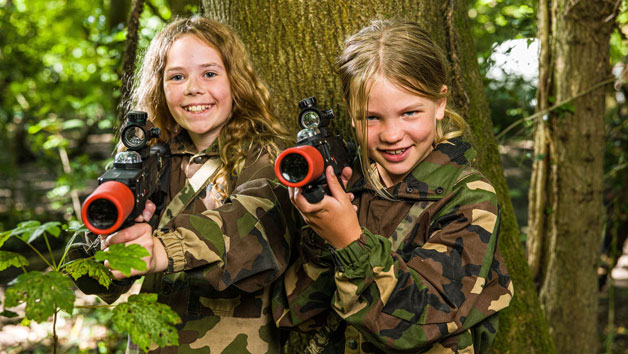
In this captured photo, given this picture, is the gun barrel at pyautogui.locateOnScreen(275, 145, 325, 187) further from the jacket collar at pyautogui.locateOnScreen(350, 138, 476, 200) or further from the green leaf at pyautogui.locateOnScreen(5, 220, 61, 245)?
the green leaf at pyautogui.locateOnScreen(5, 220, 61, 245)

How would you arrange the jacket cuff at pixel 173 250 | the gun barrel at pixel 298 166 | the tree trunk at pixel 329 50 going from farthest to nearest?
the tree trunk at pixel 329 50 → the jacket cuff at pixel 173 250 → the gun barrel at pixel 298 166

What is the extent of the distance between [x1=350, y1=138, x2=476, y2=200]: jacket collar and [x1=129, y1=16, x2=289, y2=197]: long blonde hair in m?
0.61

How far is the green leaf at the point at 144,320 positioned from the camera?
1570 millimetres

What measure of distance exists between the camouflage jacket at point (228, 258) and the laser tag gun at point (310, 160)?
0.36 meters

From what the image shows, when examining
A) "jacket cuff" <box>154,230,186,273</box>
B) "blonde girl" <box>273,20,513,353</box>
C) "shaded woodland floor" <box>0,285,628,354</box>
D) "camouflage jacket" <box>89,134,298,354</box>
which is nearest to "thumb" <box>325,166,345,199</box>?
"blonde girl" <box>273,20,513,353</box>

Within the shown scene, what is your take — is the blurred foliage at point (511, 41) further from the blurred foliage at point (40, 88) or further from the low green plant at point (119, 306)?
the blurred foliage at point (40, 88)

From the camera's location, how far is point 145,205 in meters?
1.86

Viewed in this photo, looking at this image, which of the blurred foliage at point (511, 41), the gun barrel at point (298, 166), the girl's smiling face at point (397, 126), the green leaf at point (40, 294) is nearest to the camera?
the green leaf at point (40, 294)

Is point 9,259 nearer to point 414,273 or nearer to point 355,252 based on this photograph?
point 355,252

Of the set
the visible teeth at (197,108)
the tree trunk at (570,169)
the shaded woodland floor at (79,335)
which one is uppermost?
the visible teeth at (197,108)

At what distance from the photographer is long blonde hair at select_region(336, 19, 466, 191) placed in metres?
1.99

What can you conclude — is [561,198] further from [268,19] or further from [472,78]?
[268,19]

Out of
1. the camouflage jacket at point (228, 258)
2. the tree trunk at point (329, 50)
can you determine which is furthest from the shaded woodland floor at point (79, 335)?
the tree trunk at point (329, 50)

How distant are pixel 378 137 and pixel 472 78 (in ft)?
4.50
